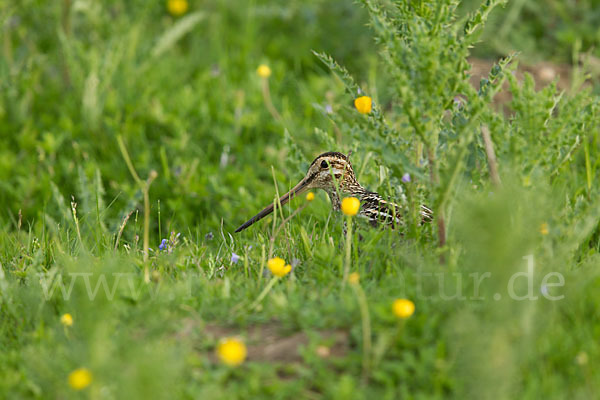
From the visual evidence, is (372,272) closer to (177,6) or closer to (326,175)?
(326,175)

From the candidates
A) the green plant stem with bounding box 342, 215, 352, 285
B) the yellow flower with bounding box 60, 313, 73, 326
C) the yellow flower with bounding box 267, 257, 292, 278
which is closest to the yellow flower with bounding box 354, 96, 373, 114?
the green plant stem with bounding box 342, 215, 352, 285

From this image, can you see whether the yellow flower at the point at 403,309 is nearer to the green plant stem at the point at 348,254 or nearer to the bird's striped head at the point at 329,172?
the green plant stem at the point at 348,254

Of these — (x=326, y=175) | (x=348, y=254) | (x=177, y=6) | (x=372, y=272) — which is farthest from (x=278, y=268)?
(x=177, y=6)

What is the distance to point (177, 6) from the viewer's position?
8383mm

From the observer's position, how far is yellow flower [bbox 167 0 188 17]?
8.38 metres

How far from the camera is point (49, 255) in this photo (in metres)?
4.36

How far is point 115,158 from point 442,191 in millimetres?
3897

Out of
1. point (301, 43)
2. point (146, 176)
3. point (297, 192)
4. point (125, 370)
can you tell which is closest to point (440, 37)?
point (297, 192)

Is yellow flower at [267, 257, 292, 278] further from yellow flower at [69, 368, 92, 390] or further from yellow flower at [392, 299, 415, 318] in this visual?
yellow flower at [69, 368, 92, 390]

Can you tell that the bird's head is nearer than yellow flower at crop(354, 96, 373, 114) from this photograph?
No

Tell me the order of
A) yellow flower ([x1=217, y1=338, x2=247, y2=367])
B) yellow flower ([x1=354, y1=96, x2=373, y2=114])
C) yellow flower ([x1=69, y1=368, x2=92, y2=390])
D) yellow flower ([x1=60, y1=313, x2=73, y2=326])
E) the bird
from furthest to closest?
the bird → yellow flower ([x1=354, y1=96, x2=373, y2=114]) → yellow flower ([x1=60, y1=313, x2=73, y2=326]) → yellow flower ([x1=217, y1=338, x2=247, y2=367]) → yellow flower ([x1=69, y1=368, x2=92, y2=390])

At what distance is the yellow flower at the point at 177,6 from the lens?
838cm

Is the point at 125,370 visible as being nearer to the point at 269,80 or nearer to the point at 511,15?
the point at 269,80

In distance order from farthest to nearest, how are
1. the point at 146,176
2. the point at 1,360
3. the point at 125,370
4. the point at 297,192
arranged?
the point at 146,176
the point at 297,192
the point at 1,360
the point at 125,370
